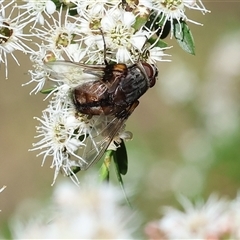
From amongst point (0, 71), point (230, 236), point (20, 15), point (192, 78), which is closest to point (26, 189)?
point (0, 71)

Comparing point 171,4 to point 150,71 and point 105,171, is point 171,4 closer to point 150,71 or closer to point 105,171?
point 150,71

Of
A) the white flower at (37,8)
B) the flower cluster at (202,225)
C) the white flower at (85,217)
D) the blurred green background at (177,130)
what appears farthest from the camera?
the blurred green background at (177,130)

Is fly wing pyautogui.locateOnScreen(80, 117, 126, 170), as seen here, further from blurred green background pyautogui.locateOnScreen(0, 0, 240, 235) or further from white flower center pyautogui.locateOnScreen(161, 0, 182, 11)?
blurred green background pyautogui.locateOnScreen(0, 0, 240, 235)

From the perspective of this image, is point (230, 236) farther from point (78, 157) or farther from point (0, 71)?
point (0, 71)

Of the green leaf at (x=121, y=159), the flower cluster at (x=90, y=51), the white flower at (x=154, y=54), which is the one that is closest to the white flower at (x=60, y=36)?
the flower cluster at (x=90, y=51)

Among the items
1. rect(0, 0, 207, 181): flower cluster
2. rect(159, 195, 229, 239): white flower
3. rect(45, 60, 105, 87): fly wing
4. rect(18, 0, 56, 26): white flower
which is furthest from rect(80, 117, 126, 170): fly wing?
rect(18, 0, 56, 26): white flower

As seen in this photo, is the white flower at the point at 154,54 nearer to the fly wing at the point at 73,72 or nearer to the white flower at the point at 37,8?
the fly wing at the point at 73,72
